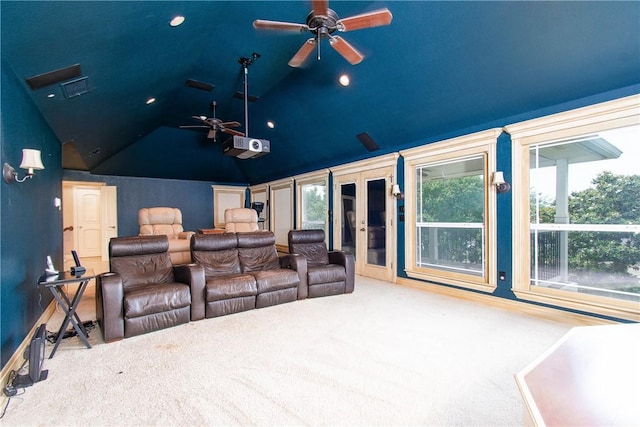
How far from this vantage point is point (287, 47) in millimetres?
4180

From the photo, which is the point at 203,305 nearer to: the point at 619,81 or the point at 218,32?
the point at 218,32

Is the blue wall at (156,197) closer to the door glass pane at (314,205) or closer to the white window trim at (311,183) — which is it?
the white window trim at (311,183)

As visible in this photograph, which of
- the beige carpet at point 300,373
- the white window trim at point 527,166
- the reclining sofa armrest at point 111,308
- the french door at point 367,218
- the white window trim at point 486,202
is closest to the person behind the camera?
the beige carpet at point 300,373

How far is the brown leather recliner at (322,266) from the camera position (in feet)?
14.2

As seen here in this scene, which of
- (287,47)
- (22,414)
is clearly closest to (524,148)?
(287,47)

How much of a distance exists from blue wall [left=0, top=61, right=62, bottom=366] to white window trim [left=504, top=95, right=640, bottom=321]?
5.01 m

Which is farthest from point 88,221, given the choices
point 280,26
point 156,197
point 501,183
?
point 501,183

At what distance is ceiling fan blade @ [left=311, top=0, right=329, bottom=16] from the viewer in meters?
2.33

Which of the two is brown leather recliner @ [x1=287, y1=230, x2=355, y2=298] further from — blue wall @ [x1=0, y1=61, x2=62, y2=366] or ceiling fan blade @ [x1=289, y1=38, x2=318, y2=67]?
blue wall @ [x1=0, y1=61, x2=62, y2=366]

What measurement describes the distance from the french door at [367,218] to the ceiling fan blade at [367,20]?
305cm

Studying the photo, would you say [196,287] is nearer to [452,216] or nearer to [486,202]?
[452,216]

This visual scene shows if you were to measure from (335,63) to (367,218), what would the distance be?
Result: 2.87 metres

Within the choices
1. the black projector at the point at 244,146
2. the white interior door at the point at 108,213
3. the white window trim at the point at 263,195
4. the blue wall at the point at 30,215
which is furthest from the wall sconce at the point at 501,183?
the white interior door at the point at 108,213

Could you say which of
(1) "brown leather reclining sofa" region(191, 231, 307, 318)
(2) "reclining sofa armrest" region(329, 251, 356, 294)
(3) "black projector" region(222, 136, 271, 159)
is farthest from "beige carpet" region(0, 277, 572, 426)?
(3) "black projector" region(222, 136, 271, 159)
